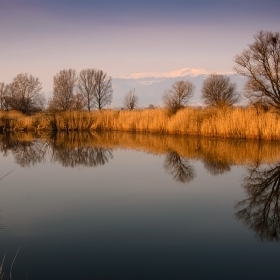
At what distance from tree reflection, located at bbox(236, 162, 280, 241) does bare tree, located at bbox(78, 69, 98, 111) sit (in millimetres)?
27685

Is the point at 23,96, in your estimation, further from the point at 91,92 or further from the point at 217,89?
the point at 217,89

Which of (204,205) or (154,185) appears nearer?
(204,205)

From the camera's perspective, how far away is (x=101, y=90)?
118 ft

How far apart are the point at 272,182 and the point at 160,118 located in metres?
12.7

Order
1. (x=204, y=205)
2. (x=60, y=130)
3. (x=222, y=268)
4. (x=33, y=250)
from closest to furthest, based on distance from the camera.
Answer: (x=222, y=268) → (x=33, y=250) → (x=204, y=205) → (x=60, y=130)

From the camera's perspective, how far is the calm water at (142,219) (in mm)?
3984

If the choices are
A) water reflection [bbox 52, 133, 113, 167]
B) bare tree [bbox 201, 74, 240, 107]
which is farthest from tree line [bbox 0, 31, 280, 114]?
water reflection [bbox 52, 133, 113, 167]

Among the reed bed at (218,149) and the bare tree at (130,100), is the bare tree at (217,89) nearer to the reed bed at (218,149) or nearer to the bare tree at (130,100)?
the bare tree at (130,100)

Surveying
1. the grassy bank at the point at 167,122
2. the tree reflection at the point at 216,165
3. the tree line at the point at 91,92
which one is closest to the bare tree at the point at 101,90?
the tree line at the point at 91,92

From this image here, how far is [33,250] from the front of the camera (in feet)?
14.3

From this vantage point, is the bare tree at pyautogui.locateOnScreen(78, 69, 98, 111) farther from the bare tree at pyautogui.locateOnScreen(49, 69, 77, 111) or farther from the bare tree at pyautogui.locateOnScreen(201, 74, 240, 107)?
the bare tree at pyautogui.locateOnScreen(201, 74, 240, 107)

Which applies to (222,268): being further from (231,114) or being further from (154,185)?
(231,114)

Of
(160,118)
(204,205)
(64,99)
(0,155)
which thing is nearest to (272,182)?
(204,205)

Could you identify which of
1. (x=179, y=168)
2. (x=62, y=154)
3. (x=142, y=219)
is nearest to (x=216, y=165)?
(x=179, y=168)
